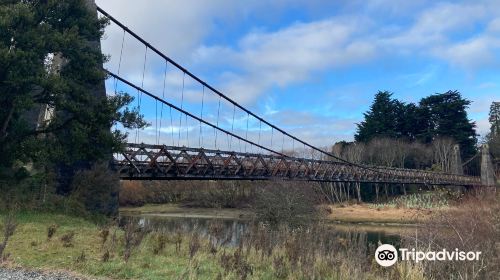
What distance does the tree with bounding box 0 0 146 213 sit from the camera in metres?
13.4

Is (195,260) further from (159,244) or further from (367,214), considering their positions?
(367,214)

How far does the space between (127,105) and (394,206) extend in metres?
34.7

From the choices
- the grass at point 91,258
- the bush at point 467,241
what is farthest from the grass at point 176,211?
the bush at point 467,241

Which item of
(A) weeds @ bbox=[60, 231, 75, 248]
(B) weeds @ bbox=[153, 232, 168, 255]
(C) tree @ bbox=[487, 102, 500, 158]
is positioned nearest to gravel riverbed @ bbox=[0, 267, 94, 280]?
(A) weeds @ bbox=[60, 231, 75, 248]

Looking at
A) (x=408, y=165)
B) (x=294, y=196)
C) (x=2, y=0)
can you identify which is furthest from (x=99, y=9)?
(x=408, y=165)

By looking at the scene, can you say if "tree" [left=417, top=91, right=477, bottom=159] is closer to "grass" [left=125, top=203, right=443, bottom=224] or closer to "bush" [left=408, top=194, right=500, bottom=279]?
"grass" [left=125, top=203, right=443, bottom=224]

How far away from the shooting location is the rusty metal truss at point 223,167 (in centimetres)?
2102

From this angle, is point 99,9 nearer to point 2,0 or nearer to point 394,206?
point 2,0

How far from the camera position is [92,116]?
1472cm

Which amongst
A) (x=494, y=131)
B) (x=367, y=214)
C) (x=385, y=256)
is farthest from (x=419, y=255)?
(x=494, y=131)

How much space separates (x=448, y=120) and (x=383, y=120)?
781 centimetres

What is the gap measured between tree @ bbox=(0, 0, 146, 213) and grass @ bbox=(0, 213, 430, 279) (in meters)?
4.03

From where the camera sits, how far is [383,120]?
60.2 m

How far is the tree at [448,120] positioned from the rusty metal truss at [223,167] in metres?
19.0
